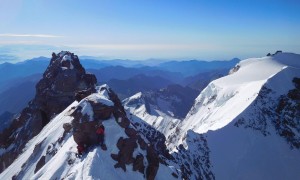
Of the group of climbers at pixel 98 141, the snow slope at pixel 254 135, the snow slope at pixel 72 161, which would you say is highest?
the group of climbers at pixel 98 141

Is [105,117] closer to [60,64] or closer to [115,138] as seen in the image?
[115,138]

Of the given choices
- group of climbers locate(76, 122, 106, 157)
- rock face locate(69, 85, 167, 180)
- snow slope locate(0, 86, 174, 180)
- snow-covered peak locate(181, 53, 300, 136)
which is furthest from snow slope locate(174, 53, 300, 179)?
group of climbers locate(76, 122, 106, 157)

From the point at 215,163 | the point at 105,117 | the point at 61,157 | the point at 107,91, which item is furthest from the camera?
the point at 215,163

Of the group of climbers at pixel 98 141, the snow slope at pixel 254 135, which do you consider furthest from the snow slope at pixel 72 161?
the snow slope at pixel 254 135

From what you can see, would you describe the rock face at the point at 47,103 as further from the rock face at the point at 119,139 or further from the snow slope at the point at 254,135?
the rock face at the point at 119,139

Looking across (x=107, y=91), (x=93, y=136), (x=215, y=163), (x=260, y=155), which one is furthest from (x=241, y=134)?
(x=93, y=136)

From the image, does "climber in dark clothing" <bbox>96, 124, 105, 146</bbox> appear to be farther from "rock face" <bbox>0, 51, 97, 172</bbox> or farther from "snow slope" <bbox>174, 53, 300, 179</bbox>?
"snow slope" <bbox>174, 53, 300, 179</bbox>
